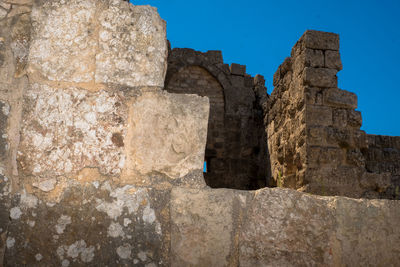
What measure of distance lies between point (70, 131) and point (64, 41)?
399mm

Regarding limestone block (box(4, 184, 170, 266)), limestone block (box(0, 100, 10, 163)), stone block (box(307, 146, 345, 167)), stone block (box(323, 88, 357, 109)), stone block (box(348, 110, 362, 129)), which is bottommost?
limestone block (box(4, 184, 170, 266))

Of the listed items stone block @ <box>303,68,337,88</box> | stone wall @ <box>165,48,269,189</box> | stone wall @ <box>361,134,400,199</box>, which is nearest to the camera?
stone block @ <box>303,68,337,88</box>

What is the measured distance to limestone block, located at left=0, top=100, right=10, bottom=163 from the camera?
144 cm

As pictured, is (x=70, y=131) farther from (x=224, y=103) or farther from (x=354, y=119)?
(x=224, y=103)

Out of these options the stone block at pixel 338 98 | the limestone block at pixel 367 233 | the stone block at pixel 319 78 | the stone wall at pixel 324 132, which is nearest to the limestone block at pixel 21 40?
the limestone block at pixel 367 233

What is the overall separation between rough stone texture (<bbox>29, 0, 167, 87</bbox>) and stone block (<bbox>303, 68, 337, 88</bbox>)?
3.77m

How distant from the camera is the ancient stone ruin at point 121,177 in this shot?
140 cm

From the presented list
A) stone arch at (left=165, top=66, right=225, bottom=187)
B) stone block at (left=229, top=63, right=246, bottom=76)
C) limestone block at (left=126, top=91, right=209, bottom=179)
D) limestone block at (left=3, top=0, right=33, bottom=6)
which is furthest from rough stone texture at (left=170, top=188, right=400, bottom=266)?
stone block at (left=229, top=63, right=246, bottom=76)

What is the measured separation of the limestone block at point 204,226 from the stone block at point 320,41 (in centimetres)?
416

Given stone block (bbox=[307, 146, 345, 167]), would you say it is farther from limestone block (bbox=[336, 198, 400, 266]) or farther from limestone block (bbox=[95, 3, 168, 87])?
limestone block (bbox=[95, 3, 168, 87])

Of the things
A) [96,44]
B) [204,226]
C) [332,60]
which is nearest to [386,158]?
[332,60]

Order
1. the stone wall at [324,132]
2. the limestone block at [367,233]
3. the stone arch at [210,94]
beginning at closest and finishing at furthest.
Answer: the limestone block at [367,233], the stone wall at [324,132], the stone arch at [210,94]

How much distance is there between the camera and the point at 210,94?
1061cm

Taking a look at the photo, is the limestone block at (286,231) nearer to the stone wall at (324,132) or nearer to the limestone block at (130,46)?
the limestone block at (130,46)
